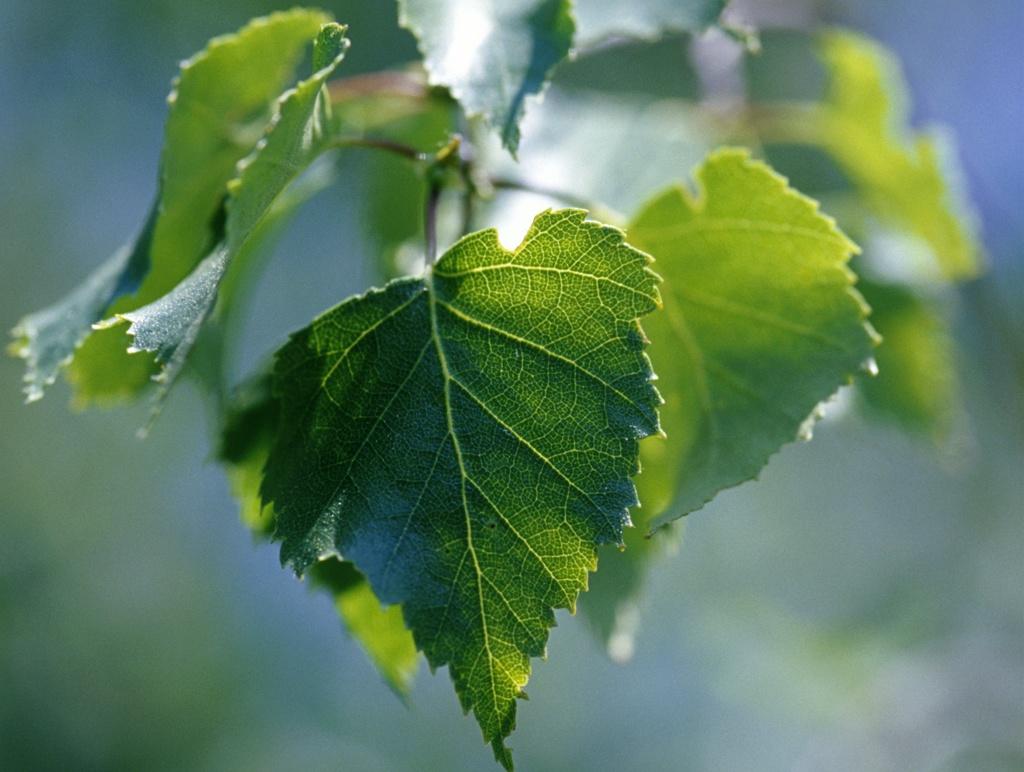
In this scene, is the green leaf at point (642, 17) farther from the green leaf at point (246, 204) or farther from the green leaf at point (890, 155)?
the green leaf at point (890, 155)

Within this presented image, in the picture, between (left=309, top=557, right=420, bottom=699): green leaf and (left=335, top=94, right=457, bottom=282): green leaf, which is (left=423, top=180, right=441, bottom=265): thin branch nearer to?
(left=335, top=94, right=457, bottom=282): green leaf

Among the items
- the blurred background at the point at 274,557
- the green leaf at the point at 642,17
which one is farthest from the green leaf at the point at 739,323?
the blurred background at the point at 274,557

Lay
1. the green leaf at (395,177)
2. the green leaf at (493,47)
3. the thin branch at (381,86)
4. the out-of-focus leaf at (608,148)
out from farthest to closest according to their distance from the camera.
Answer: the out-of-focus leaf at (608,148) < the green leaf at (395,177) < the thin branch at (381,86) < the green leaf at (493,47)

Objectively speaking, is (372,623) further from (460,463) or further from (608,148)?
(608,148)

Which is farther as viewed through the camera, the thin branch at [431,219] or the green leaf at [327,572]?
the green leaf at [327,572]

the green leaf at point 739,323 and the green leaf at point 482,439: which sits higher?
the green leaf at point 482,439

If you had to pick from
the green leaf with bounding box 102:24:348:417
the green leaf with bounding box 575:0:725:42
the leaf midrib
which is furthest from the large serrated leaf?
the green leaf with bounding box 102:24:348:417

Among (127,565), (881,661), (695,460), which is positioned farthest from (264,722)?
(695,460)
